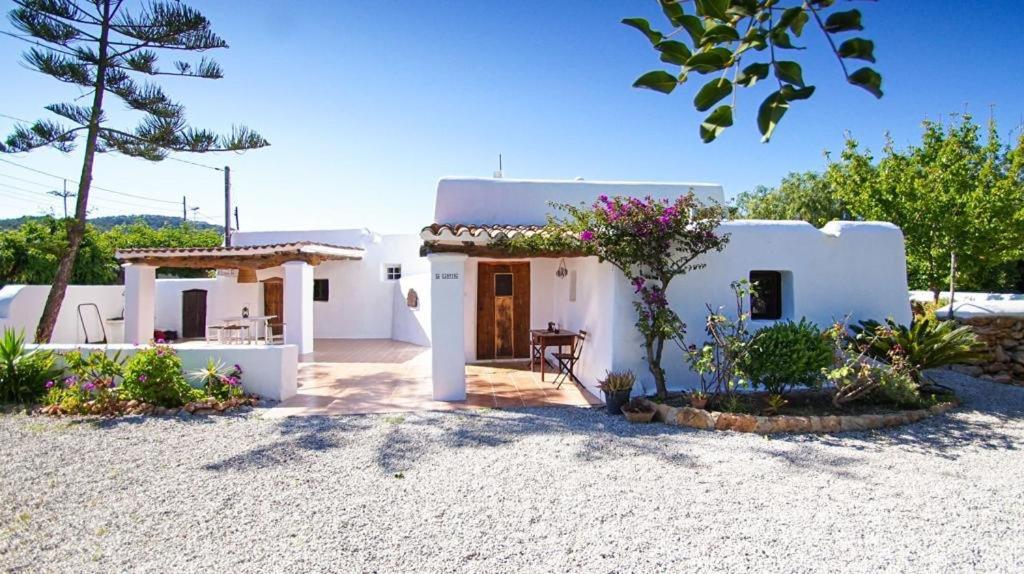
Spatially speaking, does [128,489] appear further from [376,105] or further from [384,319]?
[384,319]

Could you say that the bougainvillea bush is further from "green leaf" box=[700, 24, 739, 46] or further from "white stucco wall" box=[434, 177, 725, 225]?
"green leaf" box=[700, 24, 739, 46]

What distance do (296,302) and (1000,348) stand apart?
54.9 ft

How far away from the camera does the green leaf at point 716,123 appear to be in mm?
1594

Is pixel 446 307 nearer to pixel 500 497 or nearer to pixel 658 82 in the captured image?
pixel 500 497

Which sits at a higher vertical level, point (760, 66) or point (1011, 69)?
point (1011, 69)

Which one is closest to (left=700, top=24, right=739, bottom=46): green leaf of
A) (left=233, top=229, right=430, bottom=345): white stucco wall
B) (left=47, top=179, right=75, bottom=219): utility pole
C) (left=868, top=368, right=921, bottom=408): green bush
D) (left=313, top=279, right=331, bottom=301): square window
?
(left=868, top=368, right=921, bottom=408): green bush

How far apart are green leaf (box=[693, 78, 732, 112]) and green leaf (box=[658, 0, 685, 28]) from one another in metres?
0.26

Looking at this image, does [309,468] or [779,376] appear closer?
[309,468]

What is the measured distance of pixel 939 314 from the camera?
1210cm

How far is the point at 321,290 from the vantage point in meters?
19.2

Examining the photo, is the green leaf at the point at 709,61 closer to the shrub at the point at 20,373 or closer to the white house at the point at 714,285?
the white house at the point at 714,285

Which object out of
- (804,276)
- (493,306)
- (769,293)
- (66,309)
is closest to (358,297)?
(493,306)

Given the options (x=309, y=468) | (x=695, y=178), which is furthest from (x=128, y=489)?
(x=695, y=178)

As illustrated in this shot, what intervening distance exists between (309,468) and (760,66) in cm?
553
